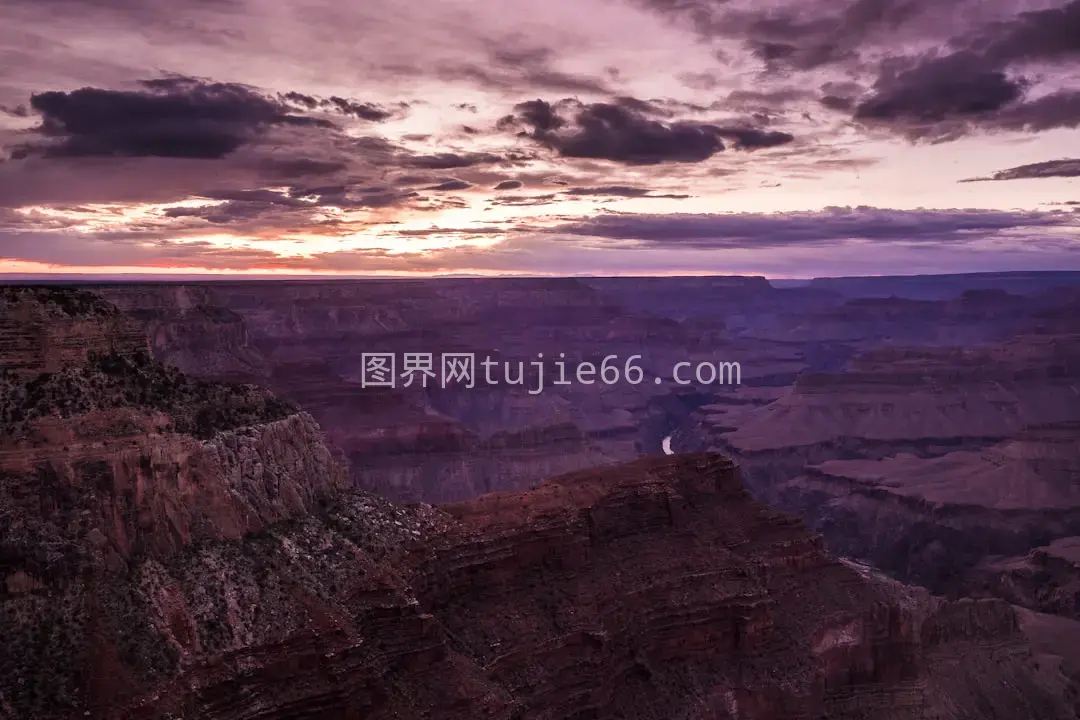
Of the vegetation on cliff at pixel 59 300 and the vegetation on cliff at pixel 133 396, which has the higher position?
the vegetation on cliff at pixel 59 300

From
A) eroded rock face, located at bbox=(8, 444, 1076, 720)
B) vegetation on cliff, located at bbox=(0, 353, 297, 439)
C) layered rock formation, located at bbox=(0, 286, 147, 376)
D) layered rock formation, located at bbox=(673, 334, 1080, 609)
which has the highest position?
layered rock formation, located at bbox=(0, 286, 147, 376)

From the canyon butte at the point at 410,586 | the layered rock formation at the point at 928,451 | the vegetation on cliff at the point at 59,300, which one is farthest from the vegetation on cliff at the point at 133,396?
the layered rock formation at the point at 928,451

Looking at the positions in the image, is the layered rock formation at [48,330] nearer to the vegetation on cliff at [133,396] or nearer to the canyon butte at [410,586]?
the canyon butte at [410,586]

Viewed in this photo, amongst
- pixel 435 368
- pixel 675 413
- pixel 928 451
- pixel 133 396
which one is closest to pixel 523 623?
pixel 133 396

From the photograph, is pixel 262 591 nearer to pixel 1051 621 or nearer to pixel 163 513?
pixel 163 513

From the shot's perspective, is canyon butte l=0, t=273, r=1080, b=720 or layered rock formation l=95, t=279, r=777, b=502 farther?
layered rock formation l=95, t=279, r=777, b=502

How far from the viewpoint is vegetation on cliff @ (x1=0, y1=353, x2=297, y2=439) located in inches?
1316

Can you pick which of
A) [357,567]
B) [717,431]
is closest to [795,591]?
[357,567]

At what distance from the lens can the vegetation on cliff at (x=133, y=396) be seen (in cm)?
3344

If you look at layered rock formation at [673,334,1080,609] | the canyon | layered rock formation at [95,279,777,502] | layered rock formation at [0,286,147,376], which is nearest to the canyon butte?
layered rock formation at [0,286,147,376]

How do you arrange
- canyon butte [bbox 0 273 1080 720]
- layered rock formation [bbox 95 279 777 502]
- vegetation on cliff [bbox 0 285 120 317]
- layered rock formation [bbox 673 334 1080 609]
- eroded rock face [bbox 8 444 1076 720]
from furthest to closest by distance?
1. layered rock formation [bbox 95 279 777 502]
2. layered rock formation [bbox 673 334 1080 609]
3. vegetation on cliff [bbox 0 285 120 317]
4. canyon butte [bbox 0 273 1080 720]
5. eroded rock face [bbox 8 444 1076 720]

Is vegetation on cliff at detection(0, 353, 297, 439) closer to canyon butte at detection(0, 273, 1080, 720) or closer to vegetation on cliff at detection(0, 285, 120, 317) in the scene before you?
canyon butte at detection(0, 273, 1080, 720)

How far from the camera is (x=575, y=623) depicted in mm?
45750

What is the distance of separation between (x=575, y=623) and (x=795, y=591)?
53.9ft
